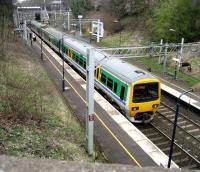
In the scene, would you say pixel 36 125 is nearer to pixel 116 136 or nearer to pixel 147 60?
pixel 116 136

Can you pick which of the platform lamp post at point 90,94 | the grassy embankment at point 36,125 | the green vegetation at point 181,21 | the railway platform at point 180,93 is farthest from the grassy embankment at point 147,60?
the platform lamp post at point 90,94

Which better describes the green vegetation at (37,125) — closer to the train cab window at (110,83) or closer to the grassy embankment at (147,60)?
the train cab window at (110,83)

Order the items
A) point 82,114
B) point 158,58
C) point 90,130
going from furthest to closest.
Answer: point 158,58, point 82,114, point 90,130

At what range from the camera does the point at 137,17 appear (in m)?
61.9

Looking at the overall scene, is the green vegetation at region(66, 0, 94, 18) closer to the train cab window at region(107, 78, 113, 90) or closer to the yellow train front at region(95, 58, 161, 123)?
the train cab window at region(107, 78, 113, 90)

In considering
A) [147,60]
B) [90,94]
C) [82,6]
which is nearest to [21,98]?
[90,94]

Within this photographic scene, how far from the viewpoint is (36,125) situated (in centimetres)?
1500

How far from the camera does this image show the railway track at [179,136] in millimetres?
15467

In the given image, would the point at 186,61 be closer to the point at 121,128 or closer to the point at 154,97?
the point at 154,97

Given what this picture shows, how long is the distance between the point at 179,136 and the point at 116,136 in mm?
Answer: 4117

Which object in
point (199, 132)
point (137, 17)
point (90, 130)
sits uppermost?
point (137, 17)

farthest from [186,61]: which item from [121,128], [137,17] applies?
[137,17]

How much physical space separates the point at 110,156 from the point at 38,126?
386cm

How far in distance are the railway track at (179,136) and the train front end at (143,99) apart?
0.87 meters
